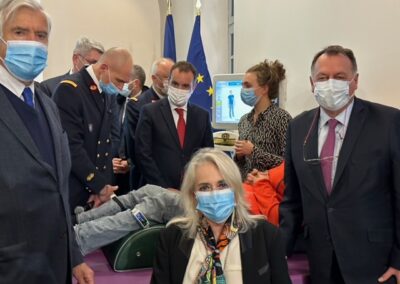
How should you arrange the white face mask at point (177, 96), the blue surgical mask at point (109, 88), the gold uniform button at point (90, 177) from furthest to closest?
the white face mask at point (177, 96)
the blue surgical mask at point (109, 88)
the gold uniform button at point (90, 177)

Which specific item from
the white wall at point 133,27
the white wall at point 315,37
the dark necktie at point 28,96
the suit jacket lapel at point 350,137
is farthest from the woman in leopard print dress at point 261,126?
the white wall at point 133,27

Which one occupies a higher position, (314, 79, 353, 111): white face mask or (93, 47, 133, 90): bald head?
(93, 47, 133, 90): bald head

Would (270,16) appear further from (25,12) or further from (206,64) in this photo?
(25,12)

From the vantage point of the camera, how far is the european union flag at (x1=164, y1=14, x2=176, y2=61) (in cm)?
679

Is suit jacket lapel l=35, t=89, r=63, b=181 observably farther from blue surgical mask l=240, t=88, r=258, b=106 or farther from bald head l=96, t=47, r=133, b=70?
blue surgical mask l=240, t=88, r=258, b=106

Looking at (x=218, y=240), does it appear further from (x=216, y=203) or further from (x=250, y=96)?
(x=250, y=96)

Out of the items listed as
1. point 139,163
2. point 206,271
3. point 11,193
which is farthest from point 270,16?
point 11,193

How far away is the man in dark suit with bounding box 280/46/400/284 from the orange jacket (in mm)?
456

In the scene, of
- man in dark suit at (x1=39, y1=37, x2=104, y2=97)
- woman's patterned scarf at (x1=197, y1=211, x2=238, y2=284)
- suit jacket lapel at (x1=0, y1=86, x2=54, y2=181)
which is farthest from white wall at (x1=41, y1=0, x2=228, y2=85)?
suit jacket lapel at (x1=0, y1=86, x2=54, y2=181)

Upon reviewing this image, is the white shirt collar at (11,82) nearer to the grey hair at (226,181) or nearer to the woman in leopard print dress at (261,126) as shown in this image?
the grey hair at (226,181)

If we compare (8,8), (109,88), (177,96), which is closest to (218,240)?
(8,8)

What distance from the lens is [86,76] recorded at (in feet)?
9.39

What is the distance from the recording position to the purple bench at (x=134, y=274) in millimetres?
2307

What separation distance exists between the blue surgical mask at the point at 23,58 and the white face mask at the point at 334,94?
131cm
